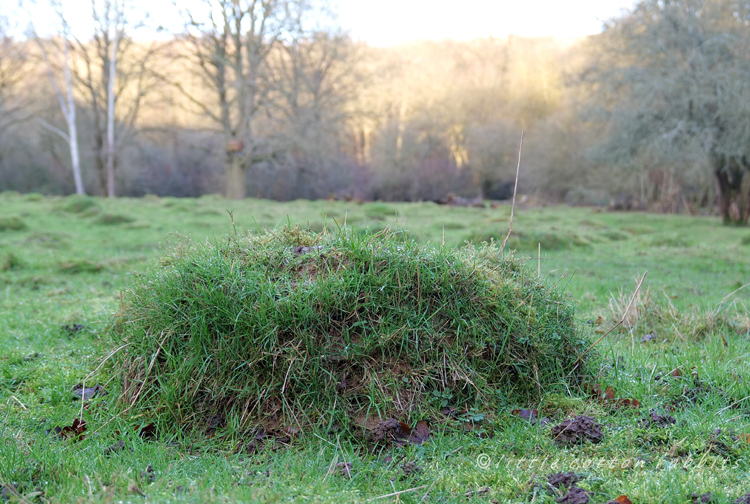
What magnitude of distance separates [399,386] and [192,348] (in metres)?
1.22

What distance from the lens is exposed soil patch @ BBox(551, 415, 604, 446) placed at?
2.85 meters

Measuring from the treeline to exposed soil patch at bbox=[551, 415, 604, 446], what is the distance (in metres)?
15.9

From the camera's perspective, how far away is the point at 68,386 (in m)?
3.73

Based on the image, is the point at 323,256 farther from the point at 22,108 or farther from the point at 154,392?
the point at 22,108

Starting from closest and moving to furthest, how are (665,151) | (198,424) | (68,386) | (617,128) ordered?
(198,424) < (68,386) < (665,151) < (617,128)

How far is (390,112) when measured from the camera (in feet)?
152

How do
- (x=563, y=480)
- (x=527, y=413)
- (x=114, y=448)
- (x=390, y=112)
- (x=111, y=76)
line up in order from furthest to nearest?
1. (x=390, y=112)
2. (x=111, y=76)
3. (x=527, y=413)
4. (x=114, y=448)
5. (x=563, y=480)

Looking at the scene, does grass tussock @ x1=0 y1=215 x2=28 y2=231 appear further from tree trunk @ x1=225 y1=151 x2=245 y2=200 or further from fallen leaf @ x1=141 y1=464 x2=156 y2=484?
tree trunk @ x1=225 y1=151 x2=245 y2=200

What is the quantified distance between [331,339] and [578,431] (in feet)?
4.64

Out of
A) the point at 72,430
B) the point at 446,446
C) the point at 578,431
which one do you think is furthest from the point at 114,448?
the point at 578,431

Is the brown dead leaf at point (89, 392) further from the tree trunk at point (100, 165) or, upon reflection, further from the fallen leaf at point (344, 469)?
the tree trunk at point (100, 165)

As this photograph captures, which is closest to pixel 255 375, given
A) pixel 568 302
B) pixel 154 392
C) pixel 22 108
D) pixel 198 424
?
pixel 198 424

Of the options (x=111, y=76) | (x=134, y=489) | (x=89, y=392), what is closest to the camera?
(x=134, y=489)

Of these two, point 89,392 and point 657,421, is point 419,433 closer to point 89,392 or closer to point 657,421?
point 657,421
